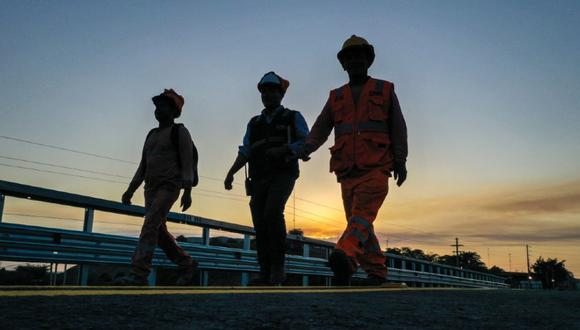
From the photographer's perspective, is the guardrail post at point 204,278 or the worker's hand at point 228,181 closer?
the worker's hand at point 228,181

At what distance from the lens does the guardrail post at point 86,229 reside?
5480 millimetres

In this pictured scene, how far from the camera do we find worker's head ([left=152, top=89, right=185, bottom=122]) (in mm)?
5203

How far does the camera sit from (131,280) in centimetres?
432

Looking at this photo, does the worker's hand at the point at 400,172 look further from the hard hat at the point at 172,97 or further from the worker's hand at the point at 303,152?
the hard hat at the point at 172,97

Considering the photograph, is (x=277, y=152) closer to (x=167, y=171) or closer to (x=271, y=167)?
(x=271, y=167)

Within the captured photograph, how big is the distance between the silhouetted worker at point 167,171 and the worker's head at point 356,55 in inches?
68.4

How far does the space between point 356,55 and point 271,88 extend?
106 centimetres

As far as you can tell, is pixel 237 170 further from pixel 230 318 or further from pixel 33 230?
pixel 230 318

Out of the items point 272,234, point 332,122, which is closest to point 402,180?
point 332,122

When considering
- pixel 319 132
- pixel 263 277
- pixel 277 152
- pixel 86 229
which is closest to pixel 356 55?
pixel 319 132

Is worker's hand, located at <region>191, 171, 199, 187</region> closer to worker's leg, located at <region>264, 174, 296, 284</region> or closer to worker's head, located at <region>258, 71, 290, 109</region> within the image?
worker's leg, located at <region>264, 174, 296, 284</region>

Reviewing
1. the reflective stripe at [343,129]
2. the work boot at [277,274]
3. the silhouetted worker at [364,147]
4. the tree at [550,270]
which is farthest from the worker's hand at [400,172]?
the tree at [550,270]

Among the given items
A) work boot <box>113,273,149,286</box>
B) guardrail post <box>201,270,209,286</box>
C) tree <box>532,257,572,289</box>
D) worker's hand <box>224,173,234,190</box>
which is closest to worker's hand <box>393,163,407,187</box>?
worker's hand <box>224,173,234,190</box>

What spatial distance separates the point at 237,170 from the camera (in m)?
5.62
